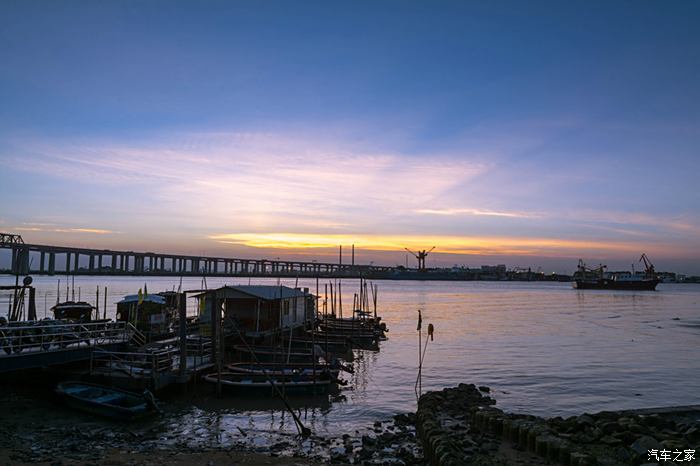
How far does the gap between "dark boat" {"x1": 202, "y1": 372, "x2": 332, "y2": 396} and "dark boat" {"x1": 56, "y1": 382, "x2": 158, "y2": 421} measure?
11.7 ft

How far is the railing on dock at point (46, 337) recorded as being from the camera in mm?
18669

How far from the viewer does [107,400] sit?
18.1m

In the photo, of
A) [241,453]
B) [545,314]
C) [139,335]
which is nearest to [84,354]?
[139,335]

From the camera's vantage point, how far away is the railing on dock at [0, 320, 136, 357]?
18669mm

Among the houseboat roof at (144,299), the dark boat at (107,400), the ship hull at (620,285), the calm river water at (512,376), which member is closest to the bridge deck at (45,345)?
the dark boat at (107,400)

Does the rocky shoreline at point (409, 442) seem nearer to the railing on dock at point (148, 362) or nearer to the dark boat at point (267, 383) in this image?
the railing on dock at point (148, 362)

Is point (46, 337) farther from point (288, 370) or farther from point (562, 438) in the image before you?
point (562, 438)

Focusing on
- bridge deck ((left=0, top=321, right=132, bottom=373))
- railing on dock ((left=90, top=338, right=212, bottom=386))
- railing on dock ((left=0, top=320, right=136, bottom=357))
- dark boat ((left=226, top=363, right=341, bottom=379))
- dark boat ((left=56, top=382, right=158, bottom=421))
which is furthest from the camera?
dark boat ((left=226, top=363, right=341, bottom=379))

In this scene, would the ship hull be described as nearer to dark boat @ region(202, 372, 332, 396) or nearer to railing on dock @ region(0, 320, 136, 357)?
dark boat @ region(202, 372, 332, 396)

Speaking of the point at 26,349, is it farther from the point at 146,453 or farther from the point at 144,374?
the point at 146,453

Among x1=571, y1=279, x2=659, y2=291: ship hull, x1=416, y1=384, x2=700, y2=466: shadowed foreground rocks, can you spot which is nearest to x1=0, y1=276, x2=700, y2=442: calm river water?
x1=416, y1=384, x2=700, y2=466: shadowed foreground rocks

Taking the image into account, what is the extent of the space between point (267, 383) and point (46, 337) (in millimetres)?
9586

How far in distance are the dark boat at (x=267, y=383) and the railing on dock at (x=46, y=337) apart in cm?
530

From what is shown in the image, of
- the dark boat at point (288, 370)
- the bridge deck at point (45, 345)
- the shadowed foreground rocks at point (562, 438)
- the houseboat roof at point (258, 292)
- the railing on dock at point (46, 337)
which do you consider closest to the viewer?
the shadowed foreground rocks at point (562, 438)
